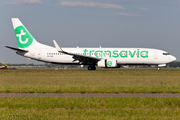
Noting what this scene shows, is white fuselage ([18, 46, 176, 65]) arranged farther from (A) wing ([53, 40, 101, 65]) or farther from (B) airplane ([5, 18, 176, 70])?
(A) wing ([53, 40, 101, 65])

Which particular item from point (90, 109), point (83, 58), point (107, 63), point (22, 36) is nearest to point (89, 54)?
point (83, 58)

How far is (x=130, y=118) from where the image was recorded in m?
10.9

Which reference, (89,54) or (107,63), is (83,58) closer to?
(89,54)

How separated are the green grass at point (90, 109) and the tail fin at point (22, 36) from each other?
41.3 m

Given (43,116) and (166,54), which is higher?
(166,54)

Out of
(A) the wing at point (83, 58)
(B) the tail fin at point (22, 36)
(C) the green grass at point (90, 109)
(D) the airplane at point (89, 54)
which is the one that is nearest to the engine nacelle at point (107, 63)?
(D) the airplane at point (89, 54)

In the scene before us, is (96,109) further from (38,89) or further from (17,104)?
(38,89)

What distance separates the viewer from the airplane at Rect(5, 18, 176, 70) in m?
51.3

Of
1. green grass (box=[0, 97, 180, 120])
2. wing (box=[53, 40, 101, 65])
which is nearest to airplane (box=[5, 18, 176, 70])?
wing (box=[53, 40, 101, 65])

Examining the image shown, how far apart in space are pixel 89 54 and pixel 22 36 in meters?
13.3

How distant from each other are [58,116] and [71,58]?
41.9 meters

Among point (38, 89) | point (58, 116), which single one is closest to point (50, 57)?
point (38, 89)

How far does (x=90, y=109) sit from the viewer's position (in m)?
12.7

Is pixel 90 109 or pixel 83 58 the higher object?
pixel 83 58
